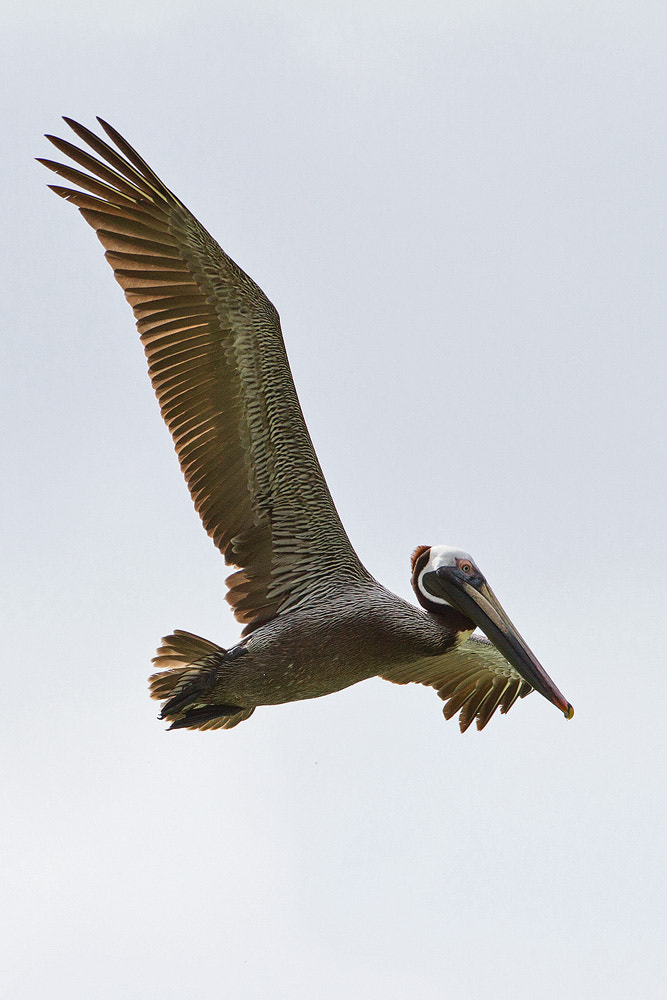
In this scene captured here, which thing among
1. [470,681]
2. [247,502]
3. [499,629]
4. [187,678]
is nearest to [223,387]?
[247,502]

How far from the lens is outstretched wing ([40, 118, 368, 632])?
10.8 m

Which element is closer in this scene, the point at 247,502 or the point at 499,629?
the point at 499,629

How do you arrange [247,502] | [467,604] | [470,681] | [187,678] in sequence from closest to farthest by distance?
[187,678] < [467,604] < [247,502] < [470,681]

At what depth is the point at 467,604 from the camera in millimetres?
10805

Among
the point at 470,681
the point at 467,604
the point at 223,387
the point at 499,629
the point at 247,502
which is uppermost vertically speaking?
the point at 223,387

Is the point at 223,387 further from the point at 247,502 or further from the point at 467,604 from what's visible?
the point at 467,604

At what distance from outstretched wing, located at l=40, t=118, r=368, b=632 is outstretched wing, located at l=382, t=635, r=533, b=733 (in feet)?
4.63

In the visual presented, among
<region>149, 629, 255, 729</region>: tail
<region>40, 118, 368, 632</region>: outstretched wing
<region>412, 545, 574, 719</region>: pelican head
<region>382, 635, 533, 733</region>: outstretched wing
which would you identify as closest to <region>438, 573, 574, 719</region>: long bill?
<region>412, 545, 574, 719</region>: pelican head

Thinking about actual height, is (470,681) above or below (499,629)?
below

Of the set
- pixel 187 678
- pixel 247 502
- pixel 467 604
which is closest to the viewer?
pixel 187 678

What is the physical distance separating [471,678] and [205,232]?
3994 mm

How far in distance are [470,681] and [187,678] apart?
8.76 feet

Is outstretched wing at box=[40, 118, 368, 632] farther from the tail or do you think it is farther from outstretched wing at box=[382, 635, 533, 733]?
outstretched wing at box=[382, 635, 533, 733]

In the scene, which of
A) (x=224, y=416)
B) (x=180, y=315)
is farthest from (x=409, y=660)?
(x=180, y=315)
